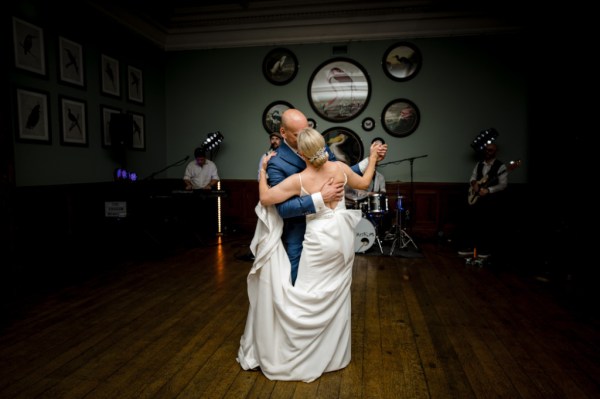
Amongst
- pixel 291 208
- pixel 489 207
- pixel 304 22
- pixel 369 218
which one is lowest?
pixel 369 218

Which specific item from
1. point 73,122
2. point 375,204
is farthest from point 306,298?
point 73,122

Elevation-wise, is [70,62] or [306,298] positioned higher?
[70,62]

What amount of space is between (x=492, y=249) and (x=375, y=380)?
13.6 feet

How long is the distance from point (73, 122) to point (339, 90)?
176 inches

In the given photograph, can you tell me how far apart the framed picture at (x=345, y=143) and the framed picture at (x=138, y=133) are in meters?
3.43

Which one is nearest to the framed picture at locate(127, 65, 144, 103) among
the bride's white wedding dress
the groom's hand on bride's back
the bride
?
the bride

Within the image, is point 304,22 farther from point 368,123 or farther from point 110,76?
point 110,76

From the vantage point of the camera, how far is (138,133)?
7.02 meters

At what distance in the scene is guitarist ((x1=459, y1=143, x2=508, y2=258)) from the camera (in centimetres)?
568

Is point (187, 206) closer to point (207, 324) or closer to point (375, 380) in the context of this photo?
point (207, 324)

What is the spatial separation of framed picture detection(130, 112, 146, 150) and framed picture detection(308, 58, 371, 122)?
3.21 m

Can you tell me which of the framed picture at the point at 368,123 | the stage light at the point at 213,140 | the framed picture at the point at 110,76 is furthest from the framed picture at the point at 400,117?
the framed picture at the point at 110,76

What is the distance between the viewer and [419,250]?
607cm

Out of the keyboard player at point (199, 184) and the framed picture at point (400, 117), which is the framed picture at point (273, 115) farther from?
the framed picture at point (400, 117)
